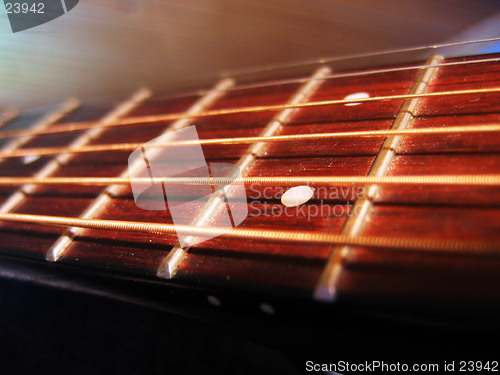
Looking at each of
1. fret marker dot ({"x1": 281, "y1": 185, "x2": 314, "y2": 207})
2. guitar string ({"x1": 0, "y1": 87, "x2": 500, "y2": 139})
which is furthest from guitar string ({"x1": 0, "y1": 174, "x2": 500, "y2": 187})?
guitar string ({"x1": 0, "y1": 87, "x2": 500, "y2": 139})

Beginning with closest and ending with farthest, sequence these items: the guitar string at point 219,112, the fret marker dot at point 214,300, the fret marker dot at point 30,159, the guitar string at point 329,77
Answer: the fret marker dot at point 214,300 < the guitar string at point 219,112 < the guitar string at point 329,77 < the fret marker dot at point 30,159

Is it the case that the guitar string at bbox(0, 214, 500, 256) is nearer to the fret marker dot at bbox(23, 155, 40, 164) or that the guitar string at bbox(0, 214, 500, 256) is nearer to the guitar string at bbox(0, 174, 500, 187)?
the guitar string at bbox(0, 174, 500, 187)

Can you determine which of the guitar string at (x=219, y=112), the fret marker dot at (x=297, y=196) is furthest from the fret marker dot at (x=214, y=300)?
the guitar string at (x=219, y=112)

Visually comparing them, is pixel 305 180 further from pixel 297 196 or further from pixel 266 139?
pixel 266 139

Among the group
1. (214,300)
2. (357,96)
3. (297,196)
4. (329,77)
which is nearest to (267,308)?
(214,300)

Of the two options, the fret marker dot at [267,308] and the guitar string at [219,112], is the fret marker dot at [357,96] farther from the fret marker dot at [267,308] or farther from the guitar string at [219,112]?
the fret marker dot at [267,308]

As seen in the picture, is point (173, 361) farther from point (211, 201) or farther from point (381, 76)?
point (381, 76)
